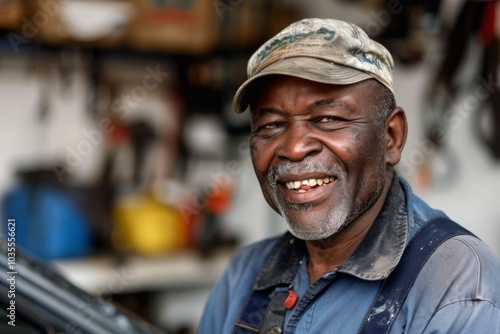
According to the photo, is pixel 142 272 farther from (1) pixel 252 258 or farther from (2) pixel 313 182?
(2) pixel 313 182

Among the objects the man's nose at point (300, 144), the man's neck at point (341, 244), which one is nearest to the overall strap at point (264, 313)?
the man's neck at point (341, 244)

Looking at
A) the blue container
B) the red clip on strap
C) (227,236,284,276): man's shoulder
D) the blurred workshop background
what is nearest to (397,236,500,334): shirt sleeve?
the red clip on strap

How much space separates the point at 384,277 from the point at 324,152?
33 centimetres

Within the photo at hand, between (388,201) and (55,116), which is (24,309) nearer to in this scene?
(388,201)

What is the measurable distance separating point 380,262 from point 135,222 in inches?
113

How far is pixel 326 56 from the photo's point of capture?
181 cm

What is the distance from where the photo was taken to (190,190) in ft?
16.0

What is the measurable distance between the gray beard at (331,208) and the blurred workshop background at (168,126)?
7.65 ft

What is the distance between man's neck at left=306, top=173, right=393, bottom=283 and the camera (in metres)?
1.92

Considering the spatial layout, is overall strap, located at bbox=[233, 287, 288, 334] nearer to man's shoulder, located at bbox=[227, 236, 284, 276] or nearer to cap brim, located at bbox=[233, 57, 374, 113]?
man's shoulder, located at bbox=[227, 236, 284, 276]

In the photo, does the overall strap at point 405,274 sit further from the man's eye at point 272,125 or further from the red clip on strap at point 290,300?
the man's eye at point 272,125

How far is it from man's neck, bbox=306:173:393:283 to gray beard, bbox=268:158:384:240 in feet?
0.13

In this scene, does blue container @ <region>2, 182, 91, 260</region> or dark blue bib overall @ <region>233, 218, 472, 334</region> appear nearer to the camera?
dark blue bib overall @ <region>233, 218, 472, 334</region>

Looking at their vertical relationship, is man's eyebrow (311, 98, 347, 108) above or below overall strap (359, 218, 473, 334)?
above
